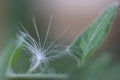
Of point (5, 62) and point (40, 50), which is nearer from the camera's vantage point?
point (5, 62)

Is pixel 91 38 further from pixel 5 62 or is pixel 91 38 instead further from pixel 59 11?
pixel 59 11

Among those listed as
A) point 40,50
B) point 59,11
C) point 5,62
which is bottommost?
point 5,62

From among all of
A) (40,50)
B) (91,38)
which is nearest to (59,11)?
(40,50)

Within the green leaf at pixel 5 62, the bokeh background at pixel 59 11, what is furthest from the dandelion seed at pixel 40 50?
the bokeh background at pixel 59 11

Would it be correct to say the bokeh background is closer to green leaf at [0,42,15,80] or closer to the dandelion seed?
the dandelion seed

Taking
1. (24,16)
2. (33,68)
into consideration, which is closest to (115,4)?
(33,68)

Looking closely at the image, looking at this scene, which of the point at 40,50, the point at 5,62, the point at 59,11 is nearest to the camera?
the point at 5,62

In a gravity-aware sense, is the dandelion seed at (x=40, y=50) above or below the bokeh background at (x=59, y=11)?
below

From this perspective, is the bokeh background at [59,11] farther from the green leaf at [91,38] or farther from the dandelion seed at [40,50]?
the green leaf at [91,38]
